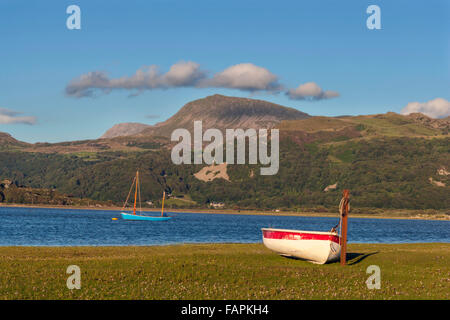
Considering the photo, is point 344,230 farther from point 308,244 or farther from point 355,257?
point 355,257

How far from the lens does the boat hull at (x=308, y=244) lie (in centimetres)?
3981

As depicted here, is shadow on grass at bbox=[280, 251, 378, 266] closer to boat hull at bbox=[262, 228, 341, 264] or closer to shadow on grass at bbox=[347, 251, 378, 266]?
shadow on grass at bbox=[347, 251, 378, 266]

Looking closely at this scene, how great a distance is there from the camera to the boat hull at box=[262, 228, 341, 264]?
39.8 metres

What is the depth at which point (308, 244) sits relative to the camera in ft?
132

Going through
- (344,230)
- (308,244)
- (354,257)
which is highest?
(344,230)

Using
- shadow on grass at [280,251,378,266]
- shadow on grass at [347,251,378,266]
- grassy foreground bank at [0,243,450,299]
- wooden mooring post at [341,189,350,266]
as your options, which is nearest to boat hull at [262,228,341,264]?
wooden mooring post at [341,189,350,266]

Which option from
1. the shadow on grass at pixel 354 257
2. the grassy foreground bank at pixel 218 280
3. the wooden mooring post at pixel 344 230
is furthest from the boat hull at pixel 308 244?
the shadow on grass at pixel 354 257

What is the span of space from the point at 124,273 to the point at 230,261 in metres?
10.3

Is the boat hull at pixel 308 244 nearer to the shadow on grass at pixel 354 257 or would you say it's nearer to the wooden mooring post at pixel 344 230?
the wooden mooring post at pixel 344 230

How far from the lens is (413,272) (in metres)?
36.8

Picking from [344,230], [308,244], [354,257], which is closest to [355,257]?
[354,257]
